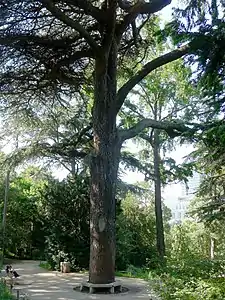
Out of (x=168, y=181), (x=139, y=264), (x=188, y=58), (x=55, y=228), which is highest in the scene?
(x=168, y=181)

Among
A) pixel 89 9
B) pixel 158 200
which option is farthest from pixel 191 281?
pixel 158 200

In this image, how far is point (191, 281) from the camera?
14.9ft

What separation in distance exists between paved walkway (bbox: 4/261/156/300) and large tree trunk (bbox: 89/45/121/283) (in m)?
0.72

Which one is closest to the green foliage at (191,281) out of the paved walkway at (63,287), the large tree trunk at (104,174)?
the paved walkway at (63,287)

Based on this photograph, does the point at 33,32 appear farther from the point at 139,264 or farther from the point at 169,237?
the point at 169,237

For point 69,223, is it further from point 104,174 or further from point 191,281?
point 191,281

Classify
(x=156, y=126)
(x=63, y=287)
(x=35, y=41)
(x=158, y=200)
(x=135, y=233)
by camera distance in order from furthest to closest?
(x=135, y=233) → (x=158, y=200) → (x=156, y=126) → (x=63, y=287) → (x=35, y=41)

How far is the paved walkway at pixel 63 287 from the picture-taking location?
912 cm

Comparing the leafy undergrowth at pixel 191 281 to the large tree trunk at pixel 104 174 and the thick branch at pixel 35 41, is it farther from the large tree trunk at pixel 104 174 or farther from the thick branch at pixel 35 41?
the thick branch at pixel 35 41

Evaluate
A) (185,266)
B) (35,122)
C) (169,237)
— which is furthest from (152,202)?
(185,266)

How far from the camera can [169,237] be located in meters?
22.9

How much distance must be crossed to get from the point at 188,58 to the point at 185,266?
2.56 meters

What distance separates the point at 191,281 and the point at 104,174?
615cm

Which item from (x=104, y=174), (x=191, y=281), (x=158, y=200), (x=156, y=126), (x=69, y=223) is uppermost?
(x=156, y=126)
